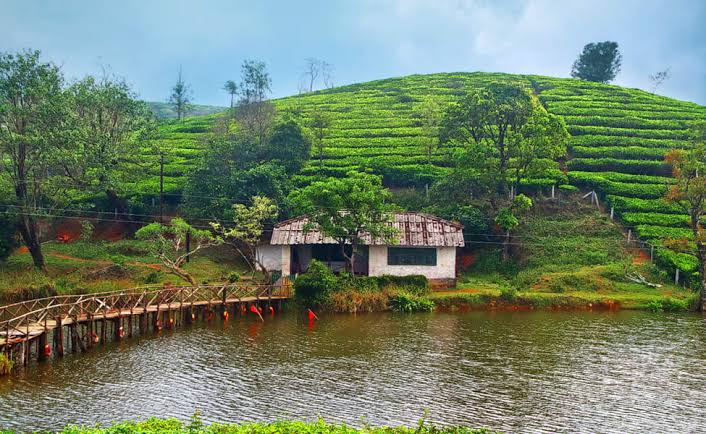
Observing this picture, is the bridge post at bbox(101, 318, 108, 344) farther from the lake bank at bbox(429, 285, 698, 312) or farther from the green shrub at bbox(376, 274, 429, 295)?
the lake bank at bbox(429, 285, 698, 312)

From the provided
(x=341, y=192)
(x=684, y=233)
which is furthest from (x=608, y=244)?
(x=341, y=192)

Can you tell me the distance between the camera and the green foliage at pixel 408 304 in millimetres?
42281

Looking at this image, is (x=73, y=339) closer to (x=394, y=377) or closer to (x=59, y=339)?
(x=59, y=339)

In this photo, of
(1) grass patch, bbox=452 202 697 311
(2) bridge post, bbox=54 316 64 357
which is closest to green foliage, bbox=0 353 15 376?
(2) bridge post, bbox=54 316 64 357

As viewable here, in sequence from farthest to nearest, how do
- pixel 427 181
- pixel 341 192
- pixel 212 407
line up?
pixel 427 181
pixel 341 192
pixel 212 407

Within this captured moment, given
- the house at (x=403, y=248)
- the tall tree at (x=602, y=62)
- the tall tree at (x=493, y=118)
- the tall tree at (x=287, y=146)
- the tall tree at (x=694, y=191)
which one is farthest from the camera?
the tall tree at (x=602, y=62)

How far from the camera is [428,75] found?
12812 cm

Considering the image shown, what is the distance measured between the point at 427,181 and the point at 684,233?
23766 millimetres

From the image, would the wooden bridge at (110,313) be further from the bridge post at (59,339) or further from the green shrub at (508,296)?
the green shrub at (508,296)

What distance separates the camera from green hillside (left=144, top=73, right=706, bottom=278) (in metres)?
59.6

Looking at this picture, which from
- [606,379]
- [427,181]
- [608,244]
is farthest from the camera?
[427,181]

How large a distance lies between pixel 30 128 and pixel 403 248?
28.2 meters

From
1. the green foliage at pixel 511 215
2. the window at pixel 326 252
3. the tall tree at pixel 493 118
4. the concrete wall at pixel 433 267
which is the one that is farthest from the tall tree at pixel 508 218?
the window at pixel 326 252

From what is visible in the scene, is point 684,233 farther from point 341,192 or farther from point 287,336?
point 287,336
